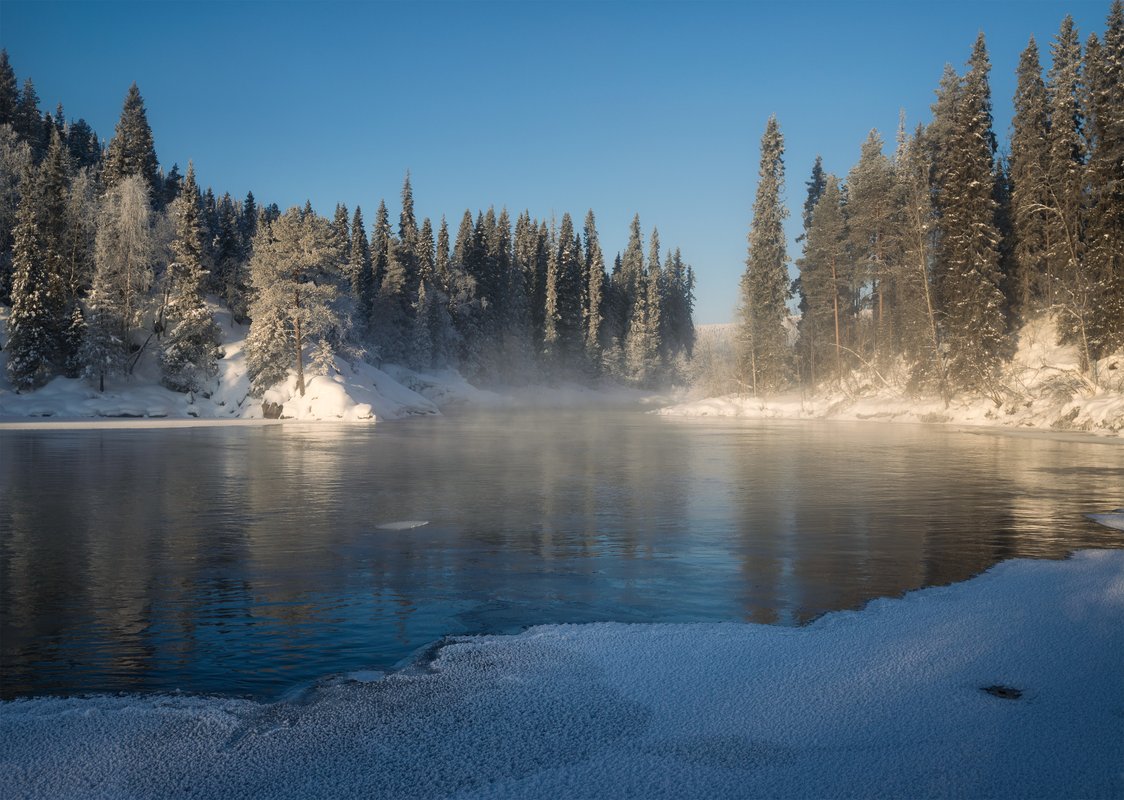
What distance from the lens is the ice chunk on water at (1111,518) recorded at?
12.5 metres

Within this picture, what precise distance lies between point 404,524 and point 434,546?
75.2 inches

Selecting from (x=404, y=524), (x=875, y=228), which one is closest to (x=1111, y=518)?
(x=404, y=524)

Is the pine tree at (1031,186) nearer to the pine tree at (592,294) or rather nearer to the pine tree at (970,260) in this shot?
the pine tree at (970,260)

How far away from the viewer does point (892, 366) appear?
193ft

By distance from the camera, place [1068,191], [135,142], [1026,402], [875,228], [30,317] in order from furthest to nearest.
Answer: [135,142]
[875,228]
[30,317]
[1068,191]
[1026,402]

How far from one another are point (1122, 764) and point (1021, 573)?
535 cm

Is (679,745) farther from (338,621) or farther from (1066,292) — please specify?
(1066,292)

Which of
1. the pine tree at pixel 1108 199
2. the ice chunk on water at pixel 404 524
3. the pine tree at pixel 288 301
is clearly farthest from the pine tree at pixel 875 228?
the ice chunk on water at pixel 404 524

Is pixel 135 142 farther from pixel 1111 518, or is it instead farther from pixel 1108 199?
pixel 1111 518

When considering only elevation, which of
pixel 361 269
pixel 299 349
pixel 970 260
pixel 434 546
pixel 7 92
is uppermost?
pixel 7 92

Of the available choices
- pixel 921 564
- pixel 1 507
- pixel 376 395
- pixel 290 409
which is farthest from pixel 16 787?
pixel 376 395

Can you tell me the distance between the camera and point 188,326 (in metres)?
52.9

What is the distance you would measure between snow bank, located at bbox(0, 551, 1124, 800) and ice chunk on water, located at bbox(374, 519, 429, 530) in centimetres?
626

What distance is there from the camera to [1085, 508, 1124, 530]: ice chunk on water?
12516 millimetres
